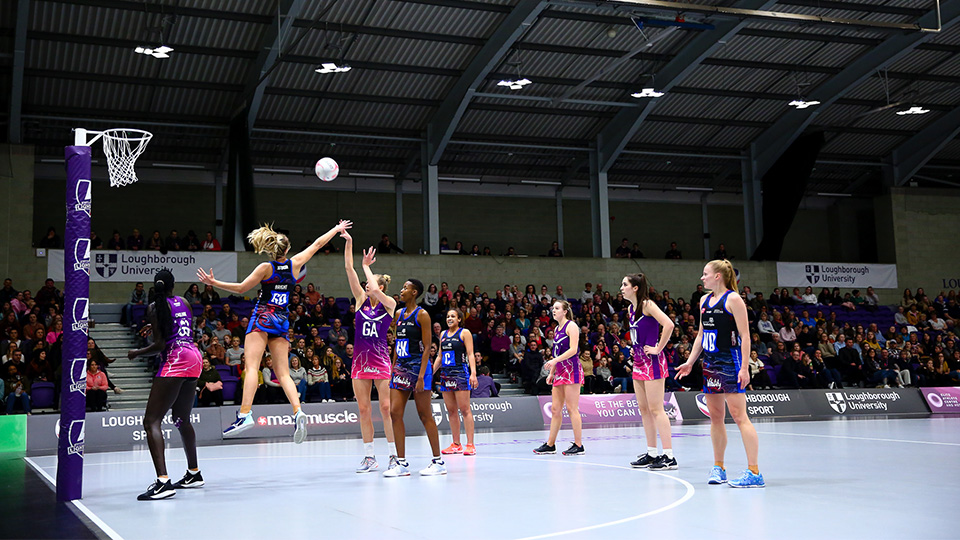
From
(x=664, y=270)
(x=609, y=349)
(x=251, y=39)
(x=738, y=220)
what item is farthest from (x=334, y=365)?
(x=738, y=220)

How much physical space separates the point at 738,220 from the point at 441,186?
14.0 m

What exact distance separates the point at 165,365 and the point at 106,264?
19.2 metres

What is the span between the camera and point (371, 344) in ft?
32.1

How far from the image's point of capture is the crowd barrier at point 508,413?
16.1 meters

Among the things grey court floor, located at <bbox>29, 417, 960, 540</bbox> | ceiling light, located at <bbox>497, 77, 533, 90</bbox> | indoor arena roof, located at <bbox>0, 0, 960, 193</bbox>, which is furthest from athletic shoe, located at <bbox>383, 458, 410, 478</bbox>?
ceiling light, located at <bbox>497, 77, 533, 90</bbox>

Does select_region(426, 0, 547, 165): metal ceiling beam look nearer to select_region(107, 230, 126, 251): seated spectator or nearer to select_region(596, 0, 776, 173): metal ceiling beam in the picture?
select_region(596, 0, 776, 173): metal ceiling beam

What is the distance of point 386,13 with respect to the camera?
921 inches

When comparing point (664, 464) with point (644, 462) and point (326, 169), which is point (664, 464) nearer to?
point (644, 462)

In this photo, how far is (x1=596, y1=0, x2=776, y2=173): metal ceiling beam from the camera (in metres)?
24.1

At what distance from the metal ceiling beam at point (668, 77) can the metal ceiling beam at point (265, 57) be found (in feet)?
38.5

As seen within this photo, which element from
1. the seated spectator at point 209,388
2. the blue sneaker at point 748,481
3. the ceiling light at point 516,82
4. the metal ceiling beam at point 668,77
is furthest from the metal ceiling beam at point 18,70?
the blue sneaker at point 748,481

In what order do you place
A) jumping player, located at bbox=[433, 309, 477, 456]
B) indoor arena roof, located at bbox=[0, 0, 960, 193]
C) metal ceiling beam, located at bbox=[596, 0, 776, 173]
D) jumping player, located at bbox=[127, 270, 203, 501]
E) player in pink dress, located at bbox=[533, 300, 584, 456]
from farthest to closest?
metal ceiling beam, located at bbox=[596, 0, 776, 173] → indoor arena roof, located at bbox=[0, 0, 960, 193] → jumping player, located at bbox=[433, 309, 477, 456] → player in pink dress, located at bbox=[533, 300, 584, 456] → jumping player, located at bbox=[127, 270, 203, 501]

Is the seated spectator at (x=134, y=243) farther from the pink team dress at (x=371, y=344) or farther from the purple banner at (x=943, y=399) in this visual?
the purple banner at (x=943, y=399)

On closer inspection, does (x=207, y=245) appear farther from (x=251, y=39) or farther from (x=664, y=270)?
(x=664, y=270)
